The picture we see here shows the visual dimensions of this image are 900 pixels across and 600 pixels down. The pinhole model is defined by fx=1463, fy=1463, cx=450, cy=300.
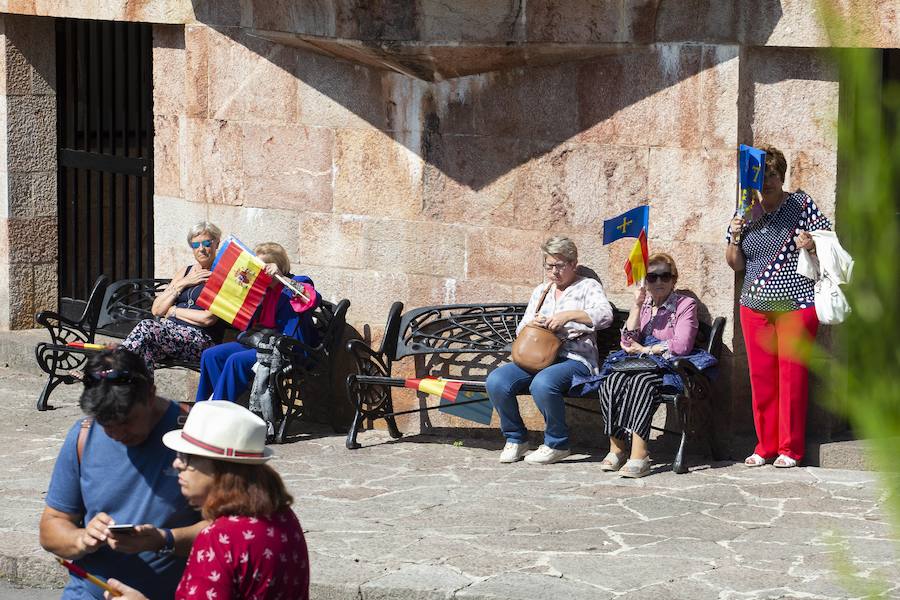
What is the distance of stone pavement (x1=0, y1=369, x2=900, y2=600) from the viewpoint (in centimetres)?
577

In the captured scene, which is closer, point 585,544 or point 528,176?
point 585,544

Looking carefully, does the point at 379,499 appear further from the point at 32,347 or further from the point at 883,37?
the point at 32,347

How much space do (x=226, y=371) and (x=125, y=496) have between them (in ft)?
15.1

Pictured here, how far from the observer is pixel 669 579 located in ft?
19.0

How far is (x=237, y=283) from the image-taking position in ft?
28.2

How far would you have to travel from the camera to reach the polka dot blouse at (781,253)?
761 centimetres

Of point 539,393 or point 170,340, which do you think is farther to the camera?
point 170,340

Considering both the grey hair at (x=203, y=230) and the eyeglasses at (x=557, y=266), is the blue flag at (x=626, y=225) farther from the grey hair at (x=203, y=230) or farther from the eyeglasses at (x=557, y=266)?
the grey hair at (x=203, y=230)

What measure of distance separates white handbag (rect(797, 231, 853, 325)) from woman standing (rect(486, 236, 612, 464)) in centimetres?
112

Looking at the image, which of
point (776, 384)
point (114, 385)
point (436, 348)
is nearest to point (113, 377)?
point (114, 385)

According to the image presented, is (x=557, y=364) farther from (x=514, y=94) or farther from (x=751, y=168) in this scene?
(x=514, y=94)

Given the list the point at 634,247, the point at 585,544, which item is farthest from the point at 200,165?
the point at 585,544

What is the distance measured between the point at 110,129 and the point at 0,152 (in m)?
0.86

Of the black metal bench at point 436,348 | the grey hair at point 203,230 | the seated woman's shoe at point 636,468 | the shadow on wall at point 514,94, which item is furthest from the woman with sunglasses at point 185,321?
the seated woman's shoe at point 636,468
